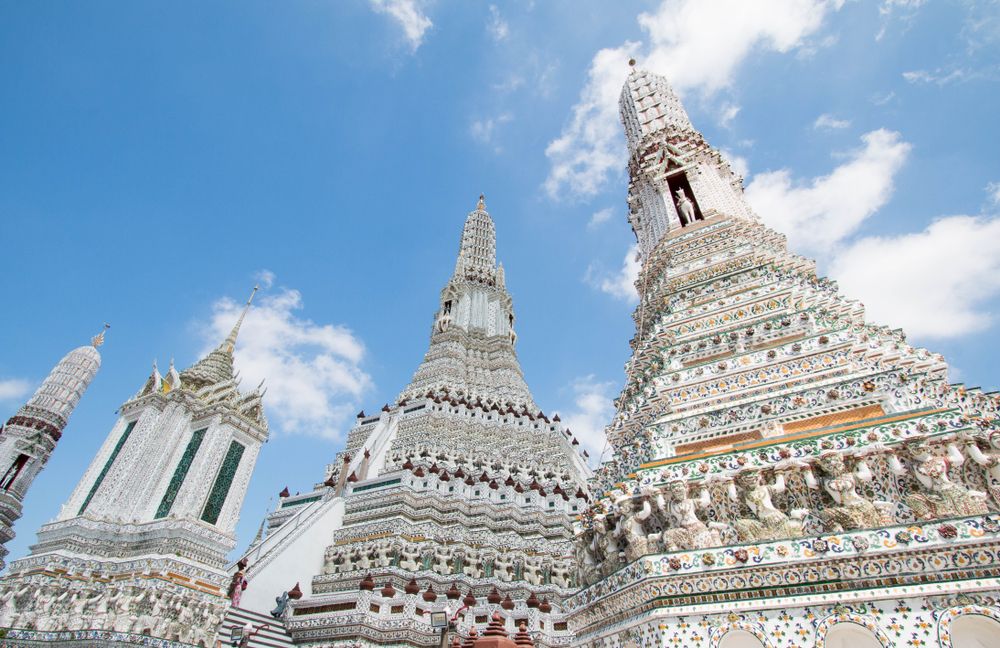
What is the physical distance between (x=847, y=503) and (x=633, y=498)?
2.07 m

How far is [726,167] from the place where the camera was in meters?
15.3

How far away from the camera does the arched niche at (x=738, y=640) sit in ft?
15.2

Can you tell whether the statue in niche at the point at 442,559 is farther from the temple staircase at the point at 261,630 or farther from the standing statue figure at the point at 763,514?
the standing statue figure at the point at 763,514

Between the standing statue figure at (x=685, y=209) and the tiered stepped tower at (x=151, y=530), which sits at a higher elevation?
the standing statue figure at (x=685, y=209)

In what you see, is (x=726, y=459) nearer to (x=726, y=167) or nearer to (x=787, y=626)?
(x=787, y=626)

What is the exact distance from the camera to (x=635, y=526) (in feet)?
19.5

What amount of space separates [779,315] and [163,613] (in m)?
14.0

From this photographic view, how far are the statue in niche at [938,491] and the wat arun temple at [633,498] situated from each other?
21mm

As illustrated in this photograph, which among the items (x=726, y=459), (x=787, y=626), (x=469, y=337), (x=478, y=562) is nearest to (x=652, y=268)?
(x=726, y=459)

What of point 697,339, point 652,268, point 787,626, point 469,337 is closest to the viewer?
point 787,626

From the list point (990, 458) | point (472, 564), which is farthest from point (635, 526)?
point (472, 564)

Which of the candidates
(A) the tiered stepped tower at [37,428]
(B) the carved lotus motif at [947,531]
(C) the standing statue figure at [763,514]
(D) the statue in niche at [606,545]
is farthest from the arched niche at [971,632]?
(A) the tiered stepped tower at [37,428]

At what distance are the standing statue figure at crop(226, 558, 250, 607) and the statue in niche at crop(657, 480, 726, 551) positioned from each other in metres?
12.1

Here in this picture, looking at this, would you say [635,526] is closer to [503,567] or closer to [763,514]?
[763,514]
